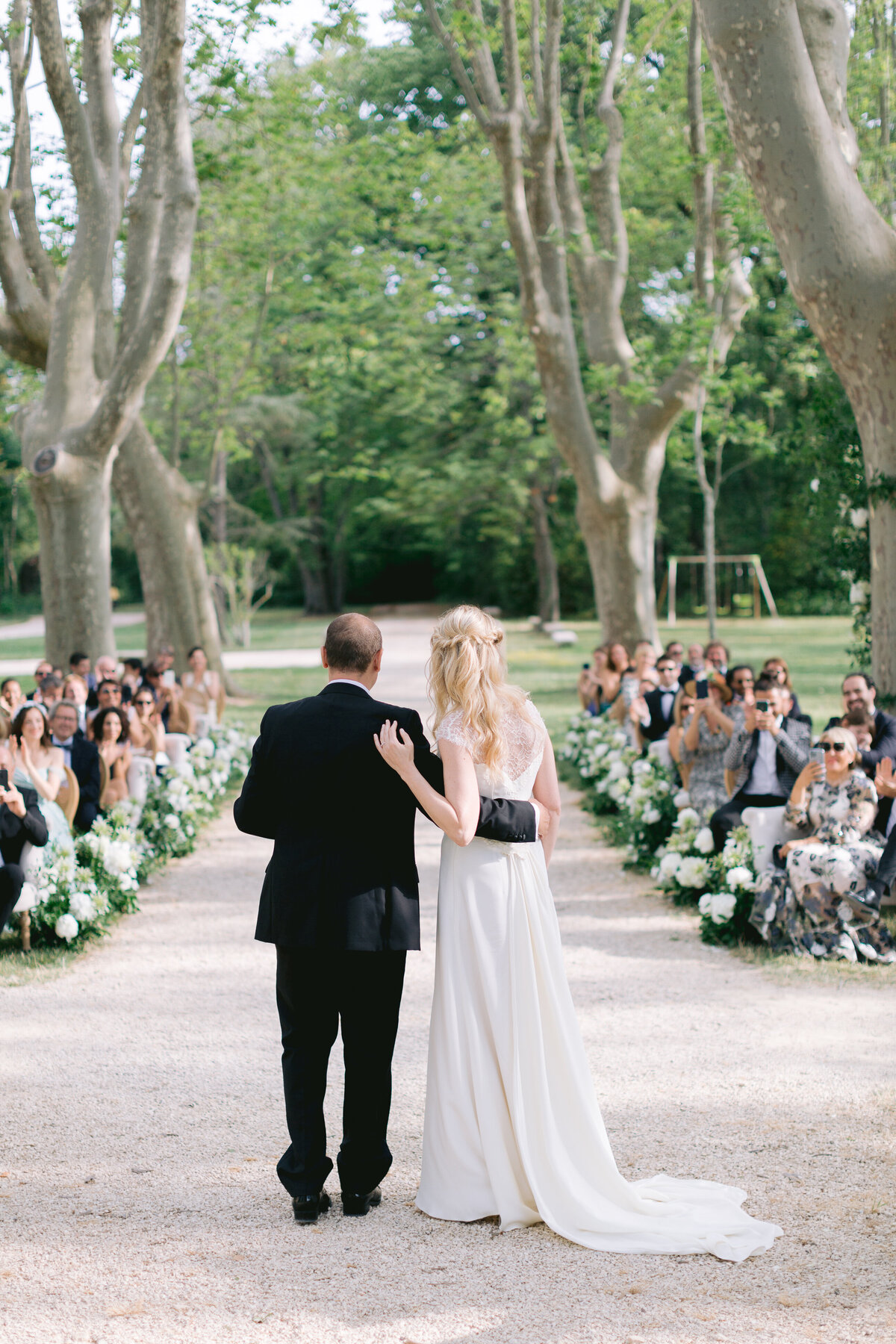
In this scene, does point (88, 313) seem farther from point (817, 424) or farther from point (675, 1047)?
point (675, 1047)

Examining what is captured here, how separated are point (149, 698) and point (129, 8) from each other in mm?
8248

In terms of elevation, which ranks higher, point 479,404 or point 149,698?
point 479,404

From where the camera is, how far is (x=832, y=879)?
7.39 m

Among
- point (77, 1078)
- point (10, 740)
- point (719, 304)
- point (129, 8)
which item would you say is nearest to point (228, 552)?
point (719, 304)

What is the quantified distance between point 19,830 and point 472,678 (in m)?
4.30

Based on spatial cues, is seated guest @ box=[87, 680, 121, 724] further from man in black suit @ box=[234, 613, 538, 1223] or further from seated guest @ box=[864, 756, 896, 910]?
man in black suit @ box=[234, 613, 538, 1223]

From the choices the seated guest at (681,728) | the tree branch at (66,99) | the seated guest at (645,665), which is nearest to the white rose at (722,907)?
the seated guest at (681,728)

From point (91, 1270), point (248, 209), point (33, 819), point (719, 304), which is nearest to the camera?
point (91, 1270)

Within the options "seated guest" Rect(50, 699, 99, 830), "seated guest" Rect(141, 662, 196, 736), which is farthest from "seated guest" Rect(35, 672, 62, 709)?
"seated guest" Rect(50, 699, 99, 830)

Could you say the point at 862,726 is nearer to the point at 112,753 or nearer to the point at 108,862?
the point at 108,862

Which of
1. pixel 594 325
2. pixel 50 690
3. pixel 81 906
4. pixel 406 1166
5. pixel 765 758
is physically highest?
pixel 594 325

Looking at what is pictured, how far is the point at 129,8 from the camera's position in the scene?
1444cm

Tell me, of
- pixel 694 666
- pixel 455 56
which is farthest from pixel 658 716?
pixel 455 56

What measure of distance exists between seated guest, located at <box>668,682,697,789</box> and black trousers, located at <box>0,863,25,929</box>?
515cm
